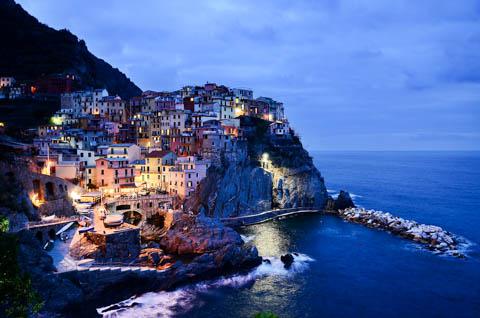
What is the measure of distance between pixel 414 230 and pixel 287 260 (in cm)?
2457

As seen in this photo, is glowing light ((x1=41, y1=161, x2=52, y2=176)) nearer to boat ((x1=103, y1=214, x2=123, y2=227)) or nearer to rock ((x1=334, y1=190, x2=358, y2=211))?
boat ((x1=103, y1=214, x2=123, y2=227))

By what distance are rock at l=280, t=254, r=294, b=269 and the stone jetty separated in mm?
20721

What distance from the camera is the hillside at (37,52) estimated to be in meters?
108

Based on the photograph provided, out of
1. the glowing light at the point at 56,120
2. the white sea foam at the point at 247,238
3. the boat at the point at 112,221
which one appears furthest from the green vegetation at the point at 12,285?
the glowing light at the point at 56,120

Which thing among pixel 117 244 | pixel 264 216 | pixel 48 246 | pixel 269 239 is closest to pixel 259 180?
pixel 264 216

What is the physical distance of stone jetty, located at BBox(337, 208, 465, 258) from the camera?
54.4 m

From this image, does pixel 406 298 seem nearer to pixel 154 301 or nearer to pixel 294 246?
pixel 294 246

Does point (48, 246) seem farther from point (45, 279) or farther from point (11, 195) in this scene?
point (45, 279)

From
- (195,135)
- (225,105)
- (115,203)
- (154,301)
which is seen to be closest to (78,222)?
(115,203)

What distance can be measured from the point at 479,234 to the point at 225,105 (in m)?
54.0

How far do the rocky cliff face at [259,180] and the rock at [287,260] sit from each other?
56.6 ft

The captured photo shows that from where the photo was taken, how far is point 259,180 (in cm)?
7588

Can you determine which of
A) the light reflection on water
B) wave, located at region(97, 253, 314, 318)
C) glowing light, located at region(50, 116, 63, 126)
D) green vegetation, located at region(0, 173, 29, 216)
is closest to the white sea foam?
the light reflection on water

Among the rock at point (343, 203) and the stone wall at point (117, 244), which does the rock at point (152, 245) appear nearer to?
the stone wall at point (117, 244)
